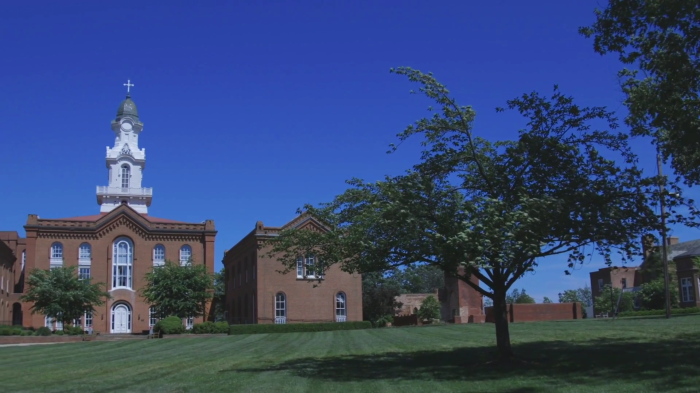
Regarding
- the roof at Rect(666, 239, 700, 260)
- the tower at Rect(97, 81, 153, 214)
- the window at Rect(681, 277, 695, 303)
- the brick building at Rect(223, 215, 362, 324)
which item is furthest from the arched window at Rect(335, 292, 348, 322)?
the tower at Rect(97, 81, 153, 214)

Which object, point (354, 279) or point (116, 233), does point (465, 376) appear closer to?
point (354, 279)

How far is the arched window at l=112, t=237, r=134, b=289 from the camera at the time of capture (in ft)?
200

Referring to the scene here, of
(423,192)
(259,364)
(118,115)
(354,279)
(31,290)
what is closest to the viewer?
(423,192)

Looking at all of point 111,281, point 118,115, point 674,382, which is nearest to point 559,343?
point 674,382

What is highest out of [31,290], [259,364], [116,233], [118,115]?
[118,115]

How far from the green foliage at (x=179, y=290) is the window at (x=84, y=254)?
12.2 metres

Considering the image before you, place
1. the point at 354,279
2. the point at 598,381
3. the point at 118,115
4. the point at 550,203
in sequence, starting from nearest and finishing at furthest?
the point at 598,381 < the point at 550,203 < the point at 354,279 < the point at 118,115

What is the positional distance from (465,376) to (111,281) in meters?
52.6

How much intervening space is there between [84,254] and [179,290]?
1570 cm

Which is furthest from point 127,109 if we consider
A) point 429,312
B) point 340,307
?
point 429,312

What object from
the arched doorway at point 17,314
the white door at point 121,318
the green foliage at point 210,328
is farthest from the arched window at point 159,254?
the green foliage at point 210,328

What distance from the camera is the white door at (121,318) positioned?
2351 inches

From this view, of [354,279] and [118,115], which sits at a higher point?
[118,115]

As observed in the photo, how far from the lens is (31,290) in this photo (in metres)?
50.2
